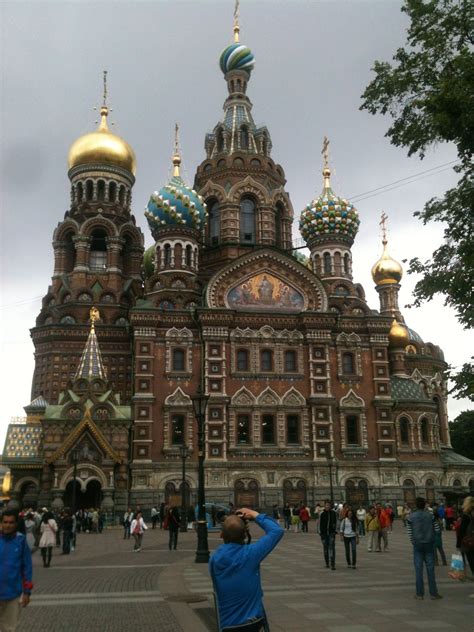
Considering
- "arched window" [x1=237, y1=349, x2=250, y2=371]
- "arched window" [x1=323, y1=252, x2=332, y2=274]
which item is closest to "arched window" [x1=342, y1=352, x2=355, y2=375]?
"arched window" [x1=237, y1=349, x2=250, y2=371]

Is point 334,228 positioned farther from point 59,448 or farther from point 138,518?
point 138,518

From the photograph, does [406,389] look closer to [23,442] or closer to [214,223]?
[214,223]

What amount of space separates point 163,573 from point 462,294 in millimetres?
9487

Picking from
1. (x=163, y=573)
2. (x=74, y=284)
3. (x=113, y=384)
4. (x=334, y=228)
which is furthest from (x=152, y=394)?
(x=163, y=573)

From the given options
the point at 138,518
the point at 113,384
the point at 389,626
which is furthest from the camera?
the point at 113,384

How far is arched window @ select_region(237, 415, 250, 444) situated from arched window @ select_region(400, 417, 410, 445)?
431 inches

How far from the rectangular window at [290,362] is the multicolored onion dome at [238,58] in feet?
84.1

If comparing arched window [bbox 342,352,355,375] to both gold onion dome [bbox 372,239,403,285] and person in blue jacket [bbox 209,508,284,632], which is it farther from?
person in blue jacket [bbox 209,508,284,632]

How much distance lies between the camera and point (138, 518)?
21.8 m

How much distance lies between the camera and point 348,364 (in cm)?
4244

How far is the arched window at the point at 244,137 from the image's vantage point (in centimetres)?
5088

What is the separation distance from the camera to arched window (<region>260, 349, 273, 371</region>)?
41000 mm

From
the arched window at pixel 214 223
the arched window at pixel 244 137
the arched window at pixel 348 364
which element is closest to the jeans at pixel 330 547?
the arched window at pixel 348 364

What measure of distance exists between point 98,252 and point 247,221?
11181mm
